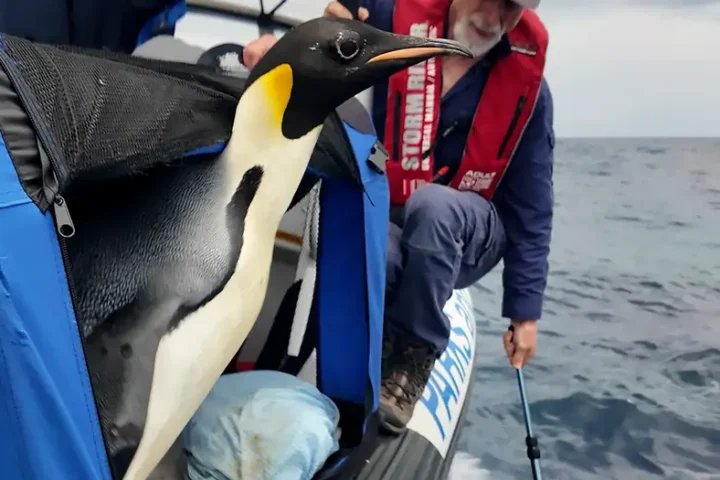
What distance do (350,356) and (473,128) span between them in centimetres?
62

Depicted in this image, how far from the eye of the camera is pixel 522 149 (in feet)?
4.87

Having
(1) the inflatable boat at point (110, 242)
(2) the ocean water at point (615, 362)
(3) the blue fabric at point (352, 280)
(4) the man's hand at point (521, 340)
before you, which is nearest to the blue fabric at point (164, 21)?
(1) the inflatable boat at point (110, 242)

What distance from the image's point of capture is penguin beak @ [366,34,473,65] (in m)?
0.77

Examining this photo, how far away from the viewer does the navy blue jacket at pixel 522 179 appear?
1472 mm

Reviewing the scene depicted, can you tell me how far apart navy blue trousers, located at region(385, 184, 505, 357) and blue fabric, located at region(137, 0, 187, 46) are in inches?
19.9

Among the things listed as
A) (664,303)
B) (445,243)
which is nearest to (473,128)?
(445,243)

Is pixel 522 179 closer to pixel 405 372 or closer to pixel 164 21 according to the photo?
pixel 405 372

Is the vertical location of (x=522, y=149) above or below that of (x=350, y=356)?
above

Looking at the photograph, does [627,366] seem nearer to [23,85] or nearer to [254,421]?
[254,421]

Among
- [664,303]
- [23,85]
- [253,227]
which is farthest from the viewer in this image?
[664,303]

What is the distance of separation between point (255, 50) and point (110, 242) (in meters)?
0.44

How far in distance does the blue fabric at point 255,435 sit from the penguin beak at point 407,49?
463mm

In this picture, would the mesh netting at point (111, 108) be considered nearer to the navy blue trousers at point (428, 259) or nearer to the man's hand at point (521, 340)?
the navy blue trousers at point (428, 259)

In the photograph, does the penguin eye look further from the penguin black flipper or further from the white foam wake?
the white foam wake
